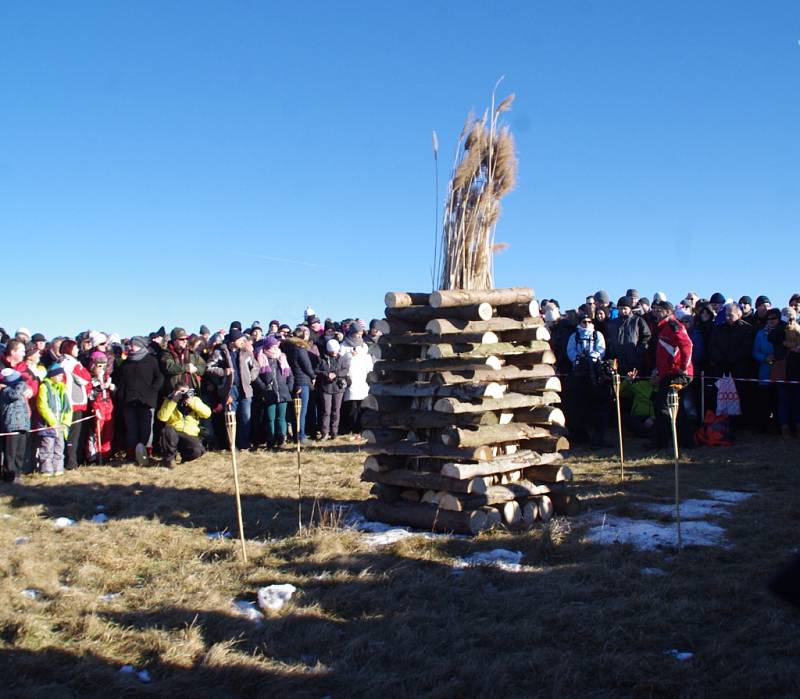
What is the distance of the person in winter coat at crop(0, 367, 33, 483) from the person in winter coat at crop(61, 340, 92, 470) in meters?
0.91

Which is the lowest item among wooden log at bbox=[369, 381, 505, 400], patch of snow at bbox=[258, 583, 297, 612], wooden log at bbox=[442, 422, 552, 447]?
patch of snow at bbox=[258, 583, 297, 612]

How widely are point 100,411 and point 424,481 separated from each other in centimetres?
759

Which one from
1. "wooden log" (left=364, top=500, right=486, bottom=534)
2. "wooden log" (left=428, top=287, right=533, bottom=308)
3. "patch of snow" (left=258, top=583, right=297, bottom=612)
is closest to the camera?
"patch of snow" (left=258, top=583, right=297, bottom=612)

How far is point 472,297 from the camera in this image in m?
8.35

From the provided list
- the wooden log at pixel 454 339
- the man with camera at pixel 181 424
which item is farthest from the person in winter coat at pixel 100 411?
the wooden log at pixel 454 339

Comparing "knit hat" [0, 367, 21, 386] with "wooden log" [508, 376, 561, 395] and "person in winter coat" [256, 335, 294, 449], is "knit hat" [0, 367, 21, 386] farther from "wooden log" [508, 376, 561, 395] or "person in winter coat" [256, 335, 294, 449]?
"wooden log" [508, 376, 561, 395]

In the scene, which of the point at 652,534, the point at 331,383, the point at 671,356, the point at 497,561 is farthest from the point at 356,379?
the point at 497,561

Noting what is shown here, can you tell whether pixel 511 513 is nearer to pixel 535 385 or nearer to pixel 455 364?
pixel 535 385

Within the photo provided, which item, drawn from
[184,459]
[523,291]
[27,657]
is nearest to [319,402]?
[184,459]

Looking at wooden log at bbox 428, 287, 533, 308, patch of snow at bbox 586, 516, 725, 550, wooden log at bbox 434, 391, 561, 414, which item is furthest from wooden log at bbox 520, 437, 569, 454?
wooden log at bbox 428, 287, 533, 308

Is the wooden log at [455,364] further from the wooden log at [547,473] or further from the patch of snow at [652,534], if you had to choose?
the patch of snow at [652,534]

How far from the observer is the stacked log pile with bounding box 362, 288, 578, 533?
8070mm

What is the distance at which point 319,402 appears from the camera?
16516mm

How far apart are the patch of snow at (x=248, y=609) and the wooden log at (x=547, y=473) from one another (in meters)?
3.56
